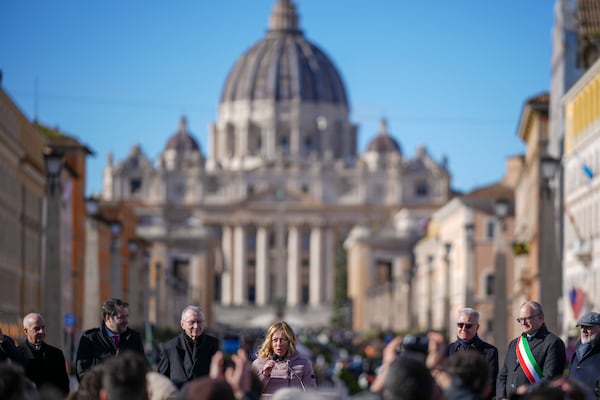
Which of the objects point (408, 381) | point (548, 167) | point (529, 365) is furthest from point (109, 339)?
point (548, 167)

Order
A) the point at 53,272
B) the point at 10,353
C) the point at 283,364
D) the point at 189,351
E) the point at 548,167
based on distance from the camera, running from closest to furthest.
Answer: the point at 283,364 < the point at 189,351 < the point at 10,353 < the point at 53,272 < the point at 548,167

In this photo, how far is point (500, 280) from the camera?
4359cm

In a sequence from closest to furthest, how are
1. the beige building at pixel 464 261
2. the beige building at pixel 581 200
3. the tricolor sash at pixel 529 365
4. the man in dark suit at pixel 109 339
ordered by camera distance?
the tricolor sash at pixel 529 365
the man in dark suit at pixel 109 339
the beige building at pixel 581 200
the beige building at pixel 464 261

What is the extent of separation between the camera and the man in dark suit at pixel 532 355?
15109 millimetres

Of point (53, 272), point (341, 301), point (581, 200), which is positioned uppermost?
point (341, 301)

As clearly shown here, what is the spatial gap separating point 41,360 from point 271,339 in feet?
6.14

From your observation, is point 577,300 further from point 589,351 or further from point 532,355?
point 532,355

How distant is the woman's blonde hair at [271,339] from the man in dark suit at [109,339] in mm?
996

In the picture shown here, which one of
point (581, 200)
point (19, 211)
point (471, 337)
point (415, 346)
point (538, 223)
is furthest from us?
point (19, 211)

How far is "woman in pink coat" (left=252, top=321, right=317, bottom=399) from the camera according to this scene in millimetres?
14719

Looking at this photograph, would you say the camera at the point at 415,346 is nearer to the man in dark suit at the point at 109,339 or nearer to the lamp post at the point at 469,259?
the man in dark suit at the point at 109,339

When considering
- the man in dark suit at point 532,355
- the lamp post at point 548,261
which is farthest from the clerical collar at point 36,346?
the lamp post at point 548,261

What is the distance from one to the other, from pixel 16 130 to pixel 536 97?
79.0ft

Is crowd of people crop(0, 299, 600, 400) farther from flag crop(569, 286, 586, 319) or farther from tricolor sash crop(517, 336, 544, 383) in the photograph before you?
flag crop(569, 286, 586, 319)
